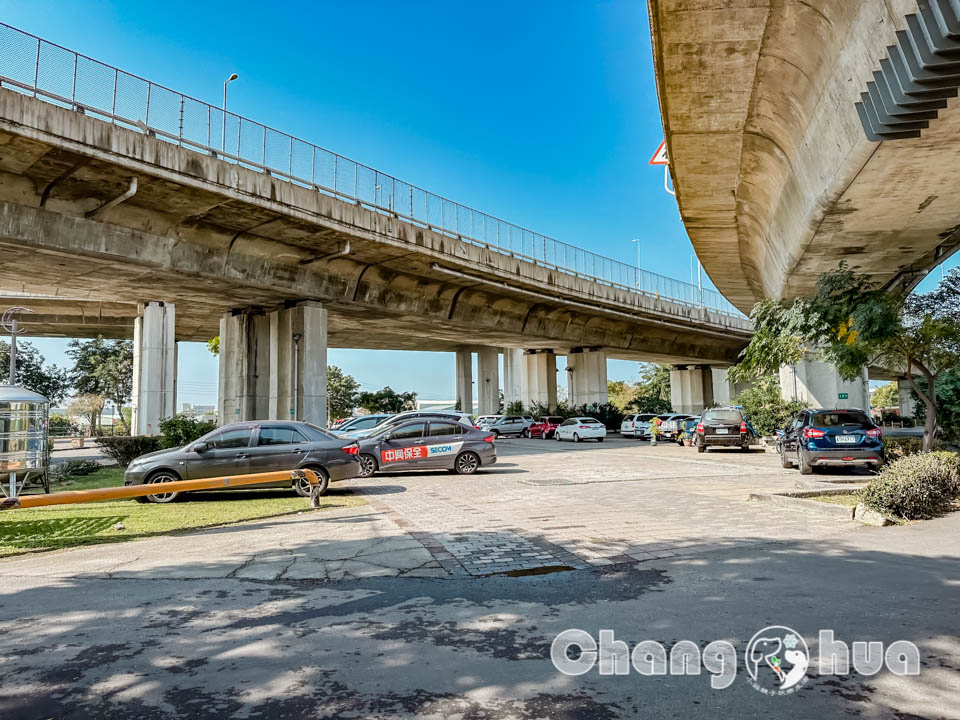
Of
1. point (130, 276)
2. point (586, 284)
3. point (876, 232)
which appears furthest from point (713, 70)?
point (586, 284)

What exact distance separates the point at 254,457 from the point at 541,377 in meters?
39.7

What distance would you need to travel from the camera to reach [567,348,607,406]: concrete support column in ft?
152

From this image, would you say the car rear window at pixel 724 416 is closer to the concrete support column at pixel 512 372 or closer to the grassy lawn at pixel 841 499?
the grassy lawn at pixel 841 499

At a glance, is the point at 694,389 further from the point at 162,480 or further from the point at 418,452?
the point at 162,480

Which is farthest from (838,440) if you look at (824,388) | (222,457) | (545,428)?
(545,428)

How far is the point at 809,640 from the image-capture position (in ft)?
14.2

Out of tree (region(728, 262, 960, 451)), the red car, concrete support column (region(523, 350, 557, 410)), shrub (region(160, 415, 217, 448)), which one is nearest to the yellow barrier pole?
shrub (region(160, 415, 217, 448))

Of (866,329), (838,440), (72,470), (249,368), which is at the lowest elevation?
(72,470)

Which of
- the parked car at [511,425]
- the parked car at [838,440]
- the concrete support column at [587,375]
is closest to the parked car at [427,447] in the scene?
the parked car at [838,440]

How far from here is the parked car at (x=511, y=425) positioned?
44.8 m

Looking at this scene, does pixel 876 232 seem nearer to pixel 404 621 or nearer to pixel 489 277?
pixel 404 621

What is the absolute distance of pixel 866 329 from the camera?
14141 millimetres

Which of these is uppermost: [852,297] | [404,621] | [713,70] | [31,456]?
[713,70]

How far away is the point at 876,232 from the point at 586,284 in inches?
839
